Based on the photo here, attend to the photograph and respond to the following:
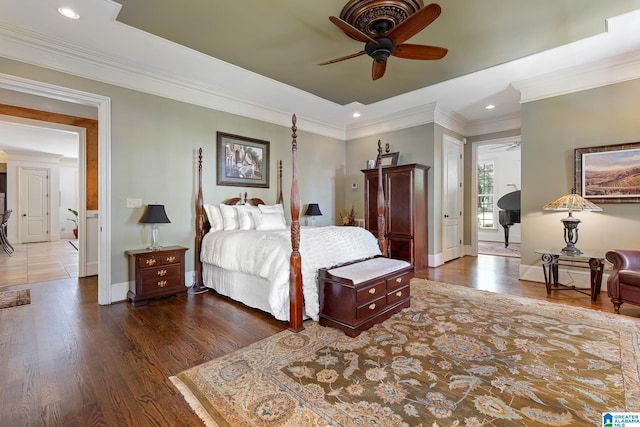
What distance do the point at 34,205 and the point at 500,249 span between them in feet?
44.3

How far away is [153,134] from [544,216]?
576 centimetres

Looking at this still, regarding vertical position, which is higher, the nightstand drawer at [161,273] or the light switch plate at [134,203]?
the light switch plate at [134,203]

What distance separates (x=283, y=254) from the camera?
9.30 feet

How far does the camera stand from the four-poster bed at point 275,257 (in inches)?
108

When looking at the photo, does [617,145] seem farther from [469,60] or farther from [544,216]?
[469,60]

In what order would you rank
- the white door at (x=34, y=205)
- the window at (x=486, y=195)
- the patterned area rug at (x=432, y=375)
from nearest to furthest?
the patterned area rug at (x=432, y=375) → the white door at (x=34, y=205) → the window at (x=486, y=195)

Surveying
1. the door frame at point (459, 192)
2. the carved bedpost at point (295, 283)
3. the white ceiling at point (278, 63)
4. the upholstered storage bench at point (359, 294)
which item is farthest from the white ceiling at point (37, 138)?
the door frame at point (459, 192)

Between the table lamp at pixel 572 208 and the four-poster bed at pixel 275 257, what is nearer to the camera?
the four-poster bed at pixel 275 257

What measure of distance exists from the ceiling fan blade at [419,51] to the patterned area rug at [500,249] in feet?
18.1

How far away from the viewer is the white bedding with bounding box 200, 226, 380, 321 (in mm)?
2787

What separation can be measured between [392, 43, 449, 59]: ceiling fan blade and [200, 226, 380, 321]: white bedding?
2.01 m

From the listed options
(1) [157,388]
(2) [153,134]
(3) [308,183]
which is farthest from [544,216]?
(2) [153,134]

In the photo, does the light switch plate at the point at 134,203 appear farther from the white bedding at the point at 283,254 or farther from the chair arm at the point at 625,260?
the chair arm at the point at 625,260

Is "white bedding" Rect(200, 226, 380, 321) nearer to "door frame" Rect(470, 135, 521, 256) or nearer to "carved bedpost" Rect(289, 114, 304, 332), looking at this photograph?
"carved bedpost" Rect(289, 114, 304, 332)
